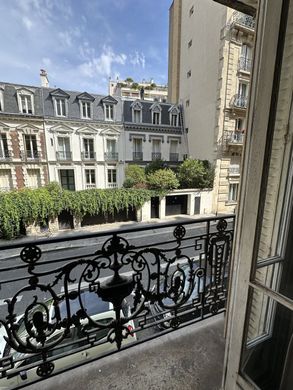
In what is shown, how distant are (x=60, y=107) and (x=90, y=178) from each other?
13.3 feet

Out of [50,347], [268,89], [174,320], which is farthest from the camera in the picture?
[174,320]

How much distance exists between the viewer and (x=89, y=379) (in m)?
1.07

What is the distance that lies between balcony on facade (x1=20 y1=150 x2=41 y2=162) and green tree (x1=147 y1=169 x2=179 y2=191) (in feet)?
19.8

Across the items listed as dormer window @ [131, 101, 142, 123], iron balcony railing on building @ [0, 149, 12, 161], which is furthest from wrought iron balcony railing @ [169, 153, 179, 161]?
iron balcony railing on building @ [0, 149, 12, 161]

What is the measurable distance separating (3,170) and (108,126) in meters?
5.90

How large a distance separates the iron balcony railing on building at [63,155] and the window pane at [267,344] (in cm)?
1113

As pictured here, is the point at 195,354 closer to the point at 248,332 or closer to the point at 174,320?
the point at 174,320

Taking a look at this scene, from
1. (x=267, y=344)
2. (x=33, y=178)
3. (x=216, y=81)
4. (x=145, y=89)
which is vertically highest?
(x=145, y=89)

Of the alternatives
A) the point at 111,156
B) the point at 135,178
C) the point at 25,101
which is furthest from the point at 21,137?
the point at 135,178

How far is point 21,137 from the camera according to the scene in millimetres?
9758

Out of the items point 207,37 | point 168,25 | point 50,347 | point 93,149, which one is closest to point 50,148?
point 93,149

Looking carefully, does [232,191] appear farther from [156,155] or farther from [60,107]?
[60,107]

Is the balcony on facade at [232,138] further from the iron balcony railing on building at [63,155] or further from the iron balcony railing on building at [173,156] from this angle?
the iron balcony railing on building at [63,155]

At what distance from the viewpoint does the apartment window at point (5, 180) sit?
9750 mm
